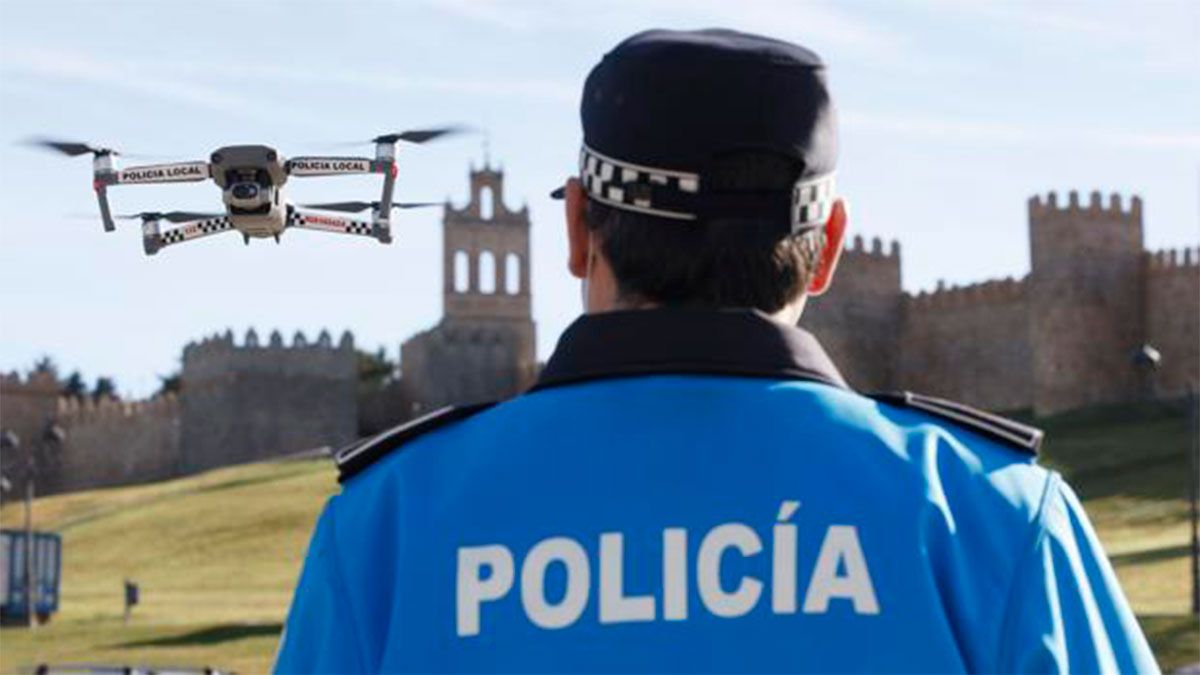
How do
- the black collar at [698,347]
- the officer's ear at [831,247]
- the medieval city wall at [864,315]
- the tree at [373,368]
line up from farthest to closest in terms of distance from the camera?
the tree at [373,368] < the medieval city wall at [864,315] < the officer's ear at [831,247] < the black collar at [698,347]

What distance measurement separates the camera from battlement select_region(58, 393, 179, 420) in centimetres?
9850

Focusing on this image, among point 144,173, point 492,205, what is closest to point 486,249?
point 492,205

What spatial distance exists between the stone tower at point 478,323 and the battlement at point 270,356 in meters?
2.74

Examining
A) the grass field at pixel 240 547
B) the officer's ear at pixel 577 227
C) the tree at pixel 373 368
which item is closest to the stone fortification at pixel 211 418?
the grass field at pixel 240 547

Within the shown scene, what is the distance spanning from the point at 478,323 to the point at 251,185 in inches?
3782

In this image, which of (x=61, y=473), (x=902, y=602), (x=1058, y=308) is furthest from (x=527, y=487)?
(x=61, y=473)

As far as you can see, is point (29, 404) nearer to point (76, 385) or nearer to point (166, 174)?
point (76, 385)

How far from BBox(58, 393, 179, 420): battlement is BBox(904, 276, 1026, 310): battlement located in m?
31.1

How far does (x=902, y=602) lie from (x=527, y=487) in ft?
1.55

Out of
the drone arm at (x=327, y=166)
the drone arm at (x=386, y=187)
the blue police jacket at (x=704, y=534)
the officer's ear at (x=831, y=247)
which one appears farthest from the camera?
the drone arm at (x=327, y=166)

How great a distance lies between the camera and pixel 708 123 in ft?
9.96

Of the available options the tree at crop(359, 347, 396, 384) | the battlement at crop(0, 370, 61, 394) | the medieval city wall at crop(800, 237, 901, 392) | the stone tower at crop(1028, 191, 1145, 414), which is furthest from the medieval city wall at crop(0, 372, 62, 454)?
the stone tower at crop(1028, 191, 1145, 414)

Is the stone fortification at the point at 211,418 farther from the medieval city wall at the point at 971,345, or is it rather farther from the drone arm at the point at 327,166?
the drone arm at the point at 327,166

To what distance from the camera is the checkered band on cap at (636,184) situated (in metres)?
3.05
